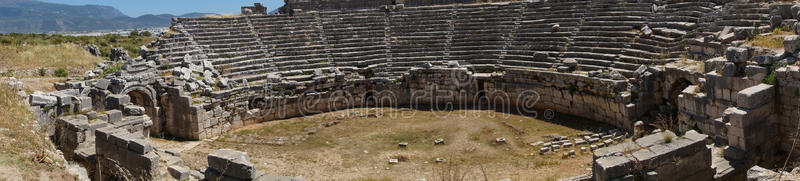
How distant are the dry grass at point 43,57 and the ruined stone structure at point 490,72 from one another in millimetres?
5359

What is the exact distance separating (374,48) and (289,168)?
8.07 metres

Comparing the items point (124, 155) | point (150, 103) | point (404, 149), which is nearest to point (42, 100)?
point (124, 155)

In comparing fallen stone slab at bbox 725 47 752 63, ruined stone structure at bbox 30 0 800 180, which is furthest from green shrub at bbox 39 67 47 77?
fallen stone slab at bbox 725 47 752 63

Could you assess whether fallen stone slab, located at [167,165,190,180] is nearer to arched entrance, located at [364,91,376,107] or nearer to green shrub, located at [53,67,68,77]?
arched entrance, located at [364,91,376,107]

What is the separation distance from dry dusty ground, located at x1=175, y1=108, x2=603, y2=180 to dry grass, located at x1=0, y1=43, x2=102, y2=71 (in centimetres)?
926

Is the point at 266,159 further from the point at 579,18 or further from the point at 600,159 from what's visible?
the point at 579,18

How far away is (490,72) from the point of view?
61.8 ft

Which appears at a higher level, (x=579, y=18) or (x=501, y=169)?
(x=579, y=18)

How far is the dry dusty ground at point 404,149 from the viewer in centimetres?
1245

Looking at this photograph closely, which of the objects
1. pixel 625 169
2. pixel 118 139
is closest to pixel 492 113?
pixel 625 169

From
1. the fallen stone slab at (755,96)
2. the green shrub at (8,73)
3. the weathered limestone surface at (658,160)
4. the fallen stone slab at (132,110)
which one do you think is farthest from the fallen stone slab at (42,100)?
the fallen stone slab at (755,96)

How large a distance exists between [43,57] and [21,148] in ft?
51.8

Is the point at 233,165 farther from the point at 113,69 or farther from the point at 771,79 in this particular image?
the point at 113,69

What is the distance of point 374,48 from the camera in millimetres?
20344
